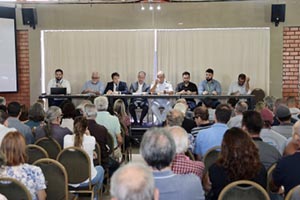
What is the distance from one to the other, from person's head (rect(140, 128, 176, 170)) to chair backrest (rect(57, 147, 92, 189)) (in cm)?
153

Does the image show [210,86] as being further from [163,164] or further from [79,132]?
[163,164]

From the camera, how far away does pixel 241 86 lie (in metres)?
9.47

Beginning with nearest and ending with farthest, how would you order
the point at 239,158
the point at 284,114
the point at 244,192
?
the point at 244,192 < the point at 239,158 < the point at 284,114

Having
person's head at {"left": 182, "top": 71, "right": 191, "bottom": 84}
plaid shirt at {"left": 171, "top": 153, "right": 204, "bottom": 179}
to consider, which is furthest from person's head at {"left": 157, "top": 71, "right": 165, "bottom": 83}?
plaid shirt at {"left": 171, "top": 153, "right": 204, "bottom": 179}

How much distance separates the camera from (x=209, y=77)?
30.8 feet

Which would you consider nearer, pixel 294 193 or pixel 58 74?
pixel 294 193

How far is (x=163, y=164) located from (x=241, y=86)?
24.4 ft

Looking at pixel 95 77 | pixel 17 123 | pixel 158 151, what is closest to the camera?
pixel 158 151

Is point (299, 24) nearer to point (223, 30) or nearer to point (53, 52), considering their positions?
point (223, 30)

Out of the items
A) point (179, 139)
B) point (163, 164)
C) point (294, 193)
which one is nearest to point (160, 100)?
point (179, 139)

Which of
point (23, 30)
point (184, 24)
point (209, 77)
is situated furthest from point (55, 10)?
point (209, 77)

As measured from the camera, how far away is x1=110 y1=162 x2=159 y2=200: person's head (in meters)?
1.72

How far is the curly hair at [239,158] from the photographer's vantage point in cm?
282

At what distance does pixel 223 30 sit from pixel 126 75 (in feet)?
8.18
